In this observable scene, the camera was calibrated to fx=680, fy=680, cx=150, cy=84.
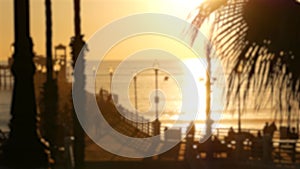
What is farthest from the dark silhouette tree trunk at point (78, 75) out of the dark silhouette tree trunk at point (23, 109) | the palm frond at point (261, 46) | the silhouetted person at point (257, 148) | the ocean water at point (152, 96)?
the ocean water at point (152, 96)

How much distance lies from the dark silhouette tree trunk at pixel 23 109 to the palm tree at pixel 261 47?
262 centimetres

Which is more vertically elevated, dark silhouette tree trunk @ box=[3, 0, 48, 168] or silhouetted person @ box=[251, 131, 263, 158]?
dark silhouette tree trunk @ box=[3, 0, 48, 168]

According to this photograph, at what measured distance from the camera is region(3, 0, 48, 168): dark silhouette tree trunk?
7.43 meters

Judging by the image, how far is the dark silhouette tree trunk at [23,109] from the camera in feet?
24.4

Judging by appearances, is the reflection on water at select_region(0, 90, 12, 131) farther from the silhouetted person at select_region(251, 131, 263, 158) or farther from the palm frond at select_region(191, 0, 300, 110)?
the palm frond at select_region(191, 0, 300, 110)

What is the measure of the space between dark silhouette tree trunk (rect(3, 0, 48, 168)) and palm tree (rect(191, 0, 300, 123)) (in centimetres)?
262

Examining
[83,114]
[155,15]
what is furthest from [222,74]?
[83,114]

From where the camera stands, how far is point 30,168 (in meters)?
7.50

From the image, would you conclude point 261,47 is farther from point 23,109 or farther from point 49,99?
point 49,99

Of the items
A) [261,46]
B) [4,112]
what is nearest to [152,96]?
[4,112]

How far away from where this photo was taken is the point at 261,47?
5.51 metres

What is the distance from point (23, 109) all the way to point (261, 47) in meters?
3.27

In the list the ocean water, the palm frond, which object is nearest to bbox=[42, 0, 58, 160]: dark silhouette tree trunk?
the palm frond

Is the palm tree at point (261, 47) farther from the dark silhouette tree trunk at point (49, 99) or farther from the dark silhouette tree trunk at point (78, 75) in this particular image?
the dark silhouette tree trunk at point (49, 99)
